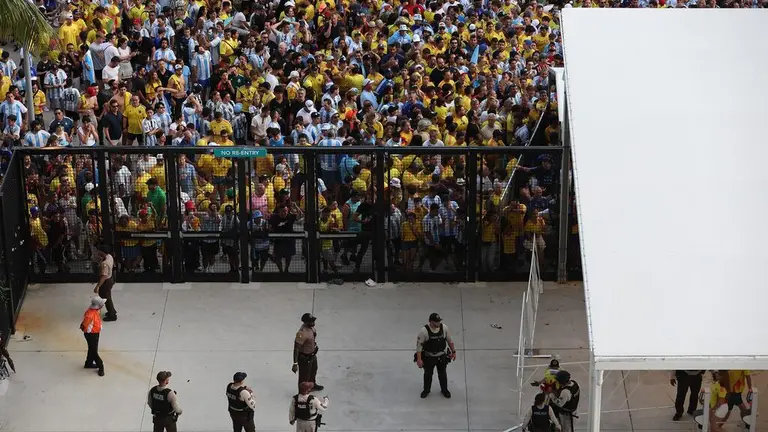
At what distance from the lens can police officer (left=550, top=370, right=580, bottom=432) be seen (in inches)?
605

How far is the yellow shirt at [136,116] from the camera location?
80.0ft

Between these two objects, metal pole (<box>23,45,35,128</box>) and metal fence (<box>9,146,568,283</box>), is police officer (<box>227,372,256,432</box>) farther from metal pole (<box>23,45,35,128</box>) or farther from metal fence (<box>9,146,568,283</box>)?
metal pole (<box>23,45,35,128</box>)

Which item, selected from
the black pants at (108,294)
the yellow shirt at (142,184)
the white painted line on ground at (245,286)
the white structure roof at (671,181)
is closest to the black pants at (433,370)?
the white structure roof at (671,181)

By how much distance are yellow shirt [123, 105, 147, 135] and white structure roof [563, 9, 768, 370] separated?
9298 millimetres

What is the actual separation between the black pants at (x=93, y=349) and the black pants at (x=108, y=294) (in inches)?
50.2

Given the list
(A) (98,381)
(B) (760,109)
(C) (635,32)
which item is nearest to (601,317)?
(B) (760,109)

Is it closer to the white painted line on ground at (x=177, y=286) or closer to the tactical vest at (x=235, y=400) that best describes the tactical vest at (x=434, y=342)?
the tactical vest at (x=235, y=400)

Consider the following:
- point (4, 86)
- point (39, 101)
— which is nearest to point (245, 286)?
point (39, 101)

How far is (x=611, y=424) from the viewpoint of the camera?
1650cm

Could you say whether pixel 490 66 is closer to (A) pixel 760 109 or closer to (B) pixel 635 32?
(B) pixel 635 32

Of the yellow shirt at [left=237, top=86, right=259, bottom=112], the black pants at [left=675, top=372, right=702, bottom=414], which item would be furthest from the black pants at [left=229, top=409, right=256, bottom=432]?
the yellow shirt at [left=237, top=86, right=259, bottom=112]

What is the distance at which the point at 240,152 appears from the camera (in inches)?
768

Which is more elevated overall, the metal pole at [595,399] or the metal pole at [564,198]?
the metal pole at [564,198]

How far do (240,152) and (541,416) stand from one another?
676cm
